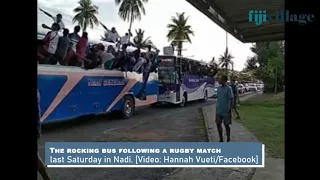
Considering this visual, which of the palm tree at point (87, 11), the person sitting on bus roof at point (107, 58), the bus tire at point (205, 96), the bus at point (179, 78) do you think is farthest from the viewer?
the bus tire at point (205, 96)

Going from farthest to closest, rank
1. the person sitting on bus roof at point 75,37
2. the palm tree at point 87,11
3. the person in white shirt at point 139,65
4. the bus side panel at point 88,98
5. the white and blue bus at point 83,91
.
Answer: the person in white shirt at point 139,65, the bus side panel at point 88,98, the white and blue bus at point 83,91, the person sitting on bus roof at point 75,37, the palm tree at point 87,11

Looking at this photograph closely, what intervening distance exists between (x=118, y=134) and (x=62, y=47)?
A: 1.99m

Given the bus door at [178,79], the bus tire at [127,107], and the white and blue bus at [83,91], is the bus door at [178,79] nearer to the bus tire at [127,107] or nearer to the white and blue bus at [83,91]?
the white and blue bus at [83,91]

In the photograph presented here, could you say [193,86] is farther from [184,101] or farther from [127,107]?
[127,107]

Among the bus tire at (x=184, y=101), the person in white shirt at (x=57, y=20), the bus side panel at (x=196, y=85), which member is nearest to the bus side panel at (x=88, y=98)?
the person in white shirt at (x=57, y=20)

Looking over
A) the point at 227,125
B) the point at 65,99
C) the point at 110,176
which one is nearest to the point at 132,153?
the point at 110,176

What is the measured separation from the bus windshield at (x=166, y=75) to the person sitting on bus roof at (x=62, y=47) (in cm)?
607

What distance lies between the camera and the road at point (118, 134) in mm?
4191

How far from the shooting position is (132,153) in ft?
11.2

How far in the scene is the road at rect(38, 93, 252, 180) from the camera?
165 inches

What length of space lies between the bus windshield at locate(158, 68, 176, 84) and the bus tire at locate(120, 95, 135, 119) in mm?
2650
